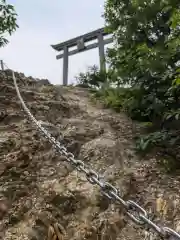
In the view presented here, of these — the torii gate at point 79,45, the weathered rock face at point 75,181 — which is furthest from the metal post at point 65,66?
the weathered rock face at point 75,181

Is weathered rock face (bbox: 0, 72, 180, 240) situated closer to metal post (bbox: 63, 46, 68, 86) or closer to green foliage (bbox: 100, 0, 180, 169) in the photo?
green foliage (bbox: 100, 0, 180, 169)

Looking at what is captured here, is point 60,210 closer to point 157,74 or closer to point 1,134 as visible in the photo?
point 1,134

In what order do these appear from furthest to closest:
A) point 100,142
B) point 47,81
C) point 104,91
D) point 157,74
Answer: point 47,81, point 104,91, point 157,74, point 100,142

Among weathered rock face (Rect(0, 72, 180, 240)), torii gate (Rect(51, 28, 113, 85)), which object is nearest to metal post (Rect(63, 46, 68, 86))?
torii gate (Rect(51, 28, 113, 85))

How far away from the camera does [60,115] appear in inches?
197

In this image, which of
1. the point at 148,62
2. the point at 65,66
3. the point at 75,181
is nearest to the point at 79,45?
the point at 65,66

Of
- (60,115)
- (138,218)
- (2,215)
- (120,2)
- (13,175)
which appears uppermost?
(120,2)

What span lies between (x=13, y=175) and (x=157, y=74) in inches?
77.9

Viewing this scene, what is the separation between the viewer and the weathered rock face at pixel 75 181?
2621 mm

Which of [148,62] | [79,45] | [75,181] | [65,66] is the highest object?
[79,45]

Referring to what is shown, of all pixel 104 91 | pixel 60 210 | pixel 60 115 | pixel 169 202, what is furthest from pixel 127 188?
pixel 104 91

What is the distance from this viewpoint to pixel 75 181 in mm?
3156

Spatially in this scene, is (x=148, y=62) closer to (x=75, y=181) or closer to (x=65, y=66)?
(x=75, y=181)

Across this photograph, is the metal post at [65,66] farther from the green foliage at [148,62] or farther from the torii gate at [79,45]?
the green foliage at [148,62]
